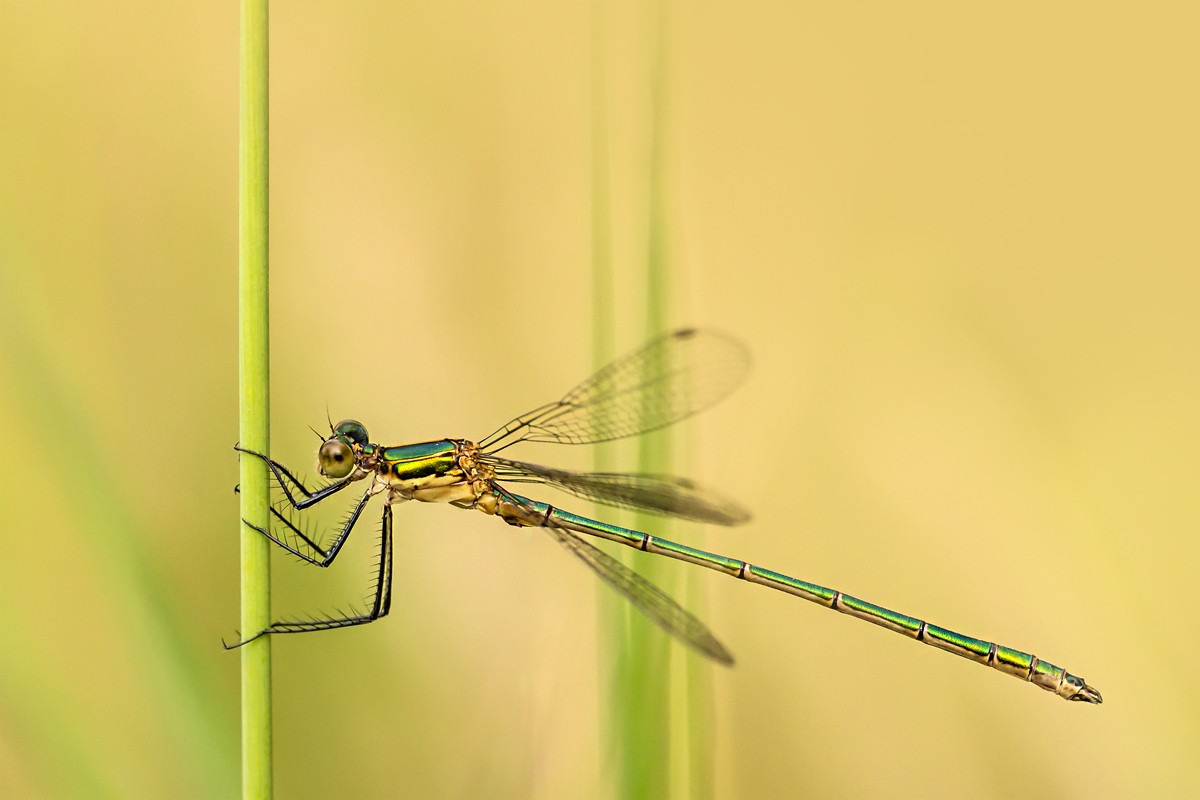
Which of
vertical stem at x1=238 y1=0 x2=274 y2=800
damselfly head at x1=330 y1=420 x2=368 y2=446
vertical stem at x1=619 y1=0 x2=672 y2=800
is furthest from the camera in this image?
damselfly head at x1=330 y1=420 x2=368 y2=446

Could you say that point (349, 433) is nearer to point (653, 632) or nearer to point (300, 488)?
point (300, 488)

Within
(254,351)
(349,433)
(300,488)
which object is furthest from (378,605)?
(254,351)

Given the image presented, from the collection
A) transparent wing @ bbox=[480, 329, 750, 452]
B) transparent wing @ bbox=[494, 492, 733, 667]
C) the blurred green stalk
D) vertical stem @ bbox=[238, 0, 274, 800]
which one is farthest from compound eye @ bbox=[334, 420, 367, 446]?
vertical stem @ bbox=[238, 0, 274, 800]

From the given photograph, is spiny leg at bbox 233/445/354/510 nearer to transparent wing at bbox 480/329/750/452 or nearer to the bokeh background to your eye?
the bokeh background

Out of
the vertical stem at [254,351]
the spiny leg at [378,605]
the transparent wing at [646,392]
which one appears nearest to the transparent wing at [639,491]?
the transparent wing at [646,392]

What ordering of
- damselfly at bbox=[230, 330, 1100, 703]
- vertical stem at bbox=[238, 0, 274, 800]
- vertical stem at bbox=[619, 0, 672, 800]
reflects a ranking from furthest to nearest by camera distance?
damselfly at bbox=[230, 330, 1100, 703]
vertical stem at bbox=[619, 0, 672, 800]
vertical stem at bbox=[238, 0, 274, 800]
